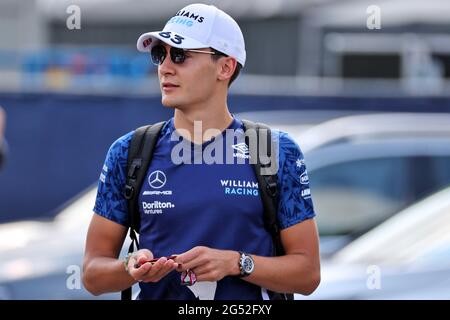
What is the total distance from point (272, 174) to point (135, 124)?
818 centimetres

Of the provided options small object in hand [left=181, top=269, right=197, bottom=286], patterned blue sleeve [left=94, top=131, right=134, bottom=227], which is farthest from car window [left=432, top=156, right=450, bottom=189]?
small object in hand [left=181, top=269, right=197, bottom=286]

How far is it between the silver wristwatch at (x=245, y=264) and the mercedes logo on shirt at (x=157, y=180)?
326mm

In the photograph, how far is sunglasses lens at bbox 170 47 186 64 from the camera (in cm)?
381

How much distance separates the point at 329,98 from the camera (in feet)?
40.7

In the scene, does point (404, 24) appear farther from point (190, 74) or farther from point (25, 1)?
point (190, 74)

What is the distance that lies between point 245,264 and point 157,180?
0.38 m

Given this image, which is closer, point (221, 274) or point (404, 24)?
point (221, 274)

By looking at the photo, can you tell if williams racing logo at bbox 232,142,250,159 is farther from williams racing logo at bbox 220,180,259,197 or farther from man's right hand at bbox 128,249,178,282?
man's right hand at bbox 128,249,178,282

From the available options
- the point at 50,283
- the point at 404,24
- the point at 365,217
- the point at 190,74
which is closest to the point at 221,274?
the point at 190,74

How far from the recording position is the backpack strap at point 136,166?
3.74 m

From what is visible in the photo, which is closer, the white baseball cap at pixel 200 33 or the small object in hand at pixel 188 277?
the small object in hand at pixel 188 277

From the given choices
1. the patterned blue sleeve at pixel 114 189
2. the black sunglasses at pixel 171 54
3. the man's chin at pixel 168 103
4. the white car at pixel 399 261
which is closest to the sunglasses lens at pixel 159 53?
the black sunglasses at pixel 171 54

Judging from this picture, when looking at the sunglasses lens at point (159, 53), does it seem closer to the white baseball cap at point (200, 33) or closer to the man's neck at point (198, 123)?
the white baseball cap at point (200, 33)

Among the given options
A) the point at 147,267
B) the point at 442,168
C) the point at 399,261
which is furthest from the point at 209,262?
the point at 442,168
